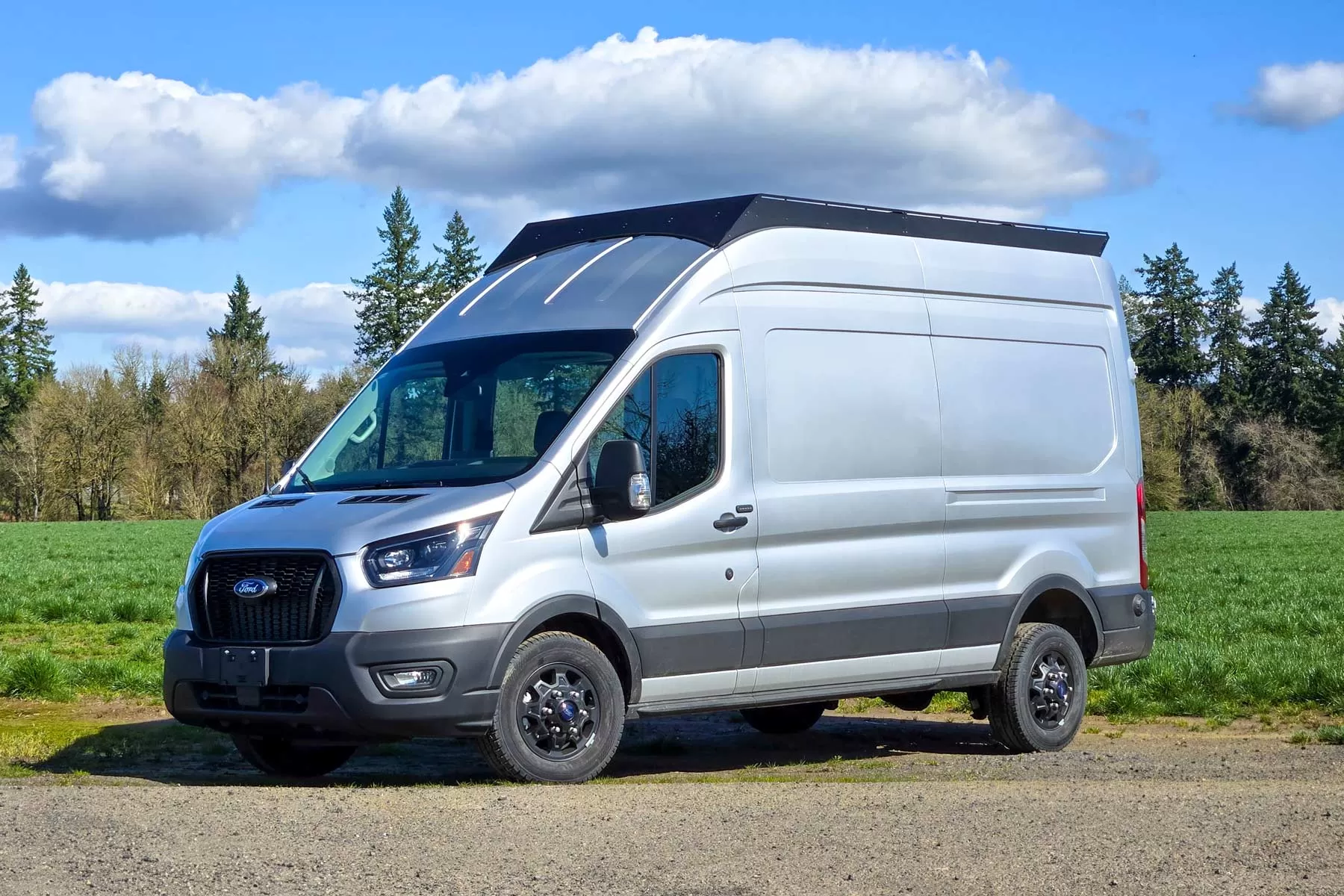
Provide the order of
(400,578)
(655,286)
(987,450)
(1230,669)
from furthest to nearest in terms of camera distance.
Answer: (1230,669)
(987,450)
(655,286)
(400,578)

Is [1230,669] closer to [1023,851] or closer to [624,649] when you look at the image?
[624,649]

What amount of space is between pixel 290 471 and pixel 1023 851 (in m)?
4.89

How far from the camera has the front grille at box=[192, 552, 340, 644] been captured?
7934 millimetres

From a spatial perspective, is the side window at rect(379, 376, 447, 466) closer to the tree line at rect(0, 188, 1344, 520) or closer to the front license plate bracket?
the front license plate bracket

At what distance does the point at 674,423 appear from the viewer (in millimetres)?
8773

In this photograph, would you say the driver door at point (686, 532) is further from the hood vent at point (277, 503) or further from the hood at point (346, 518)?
the hood vent at point (277, 503)

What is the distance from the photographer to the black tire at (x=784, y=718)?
1154 cm

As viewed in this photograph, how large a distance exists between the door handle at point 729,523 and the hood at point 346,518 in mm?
1280

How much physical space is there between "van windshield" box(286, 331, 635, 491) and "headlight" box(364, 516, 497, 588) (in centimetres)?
45

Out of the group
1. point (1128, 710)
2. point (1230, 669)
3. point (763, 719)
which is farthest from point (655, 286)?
point (1230, 669)

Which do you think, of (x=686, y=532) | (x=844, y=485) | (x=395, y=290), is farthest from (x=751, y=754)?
(x=395, y=290)

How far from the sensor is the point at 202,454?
86.4 m

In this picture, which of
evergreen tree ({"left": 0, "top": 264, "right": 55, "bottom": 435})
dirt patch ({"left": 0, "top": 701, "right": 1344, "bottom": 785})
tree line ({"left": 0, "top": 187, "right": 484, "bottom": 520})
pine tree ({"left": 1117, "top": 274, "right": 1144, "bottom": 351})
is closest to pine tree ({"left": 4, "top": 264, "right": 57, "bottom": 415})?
evergreen tree ({"left": 0, "top": 264, "right": 55, "bottom": 435})

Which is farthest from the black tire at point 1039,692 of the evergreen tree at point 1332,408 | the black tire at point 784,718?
the evergreen tree at point 1332,408
